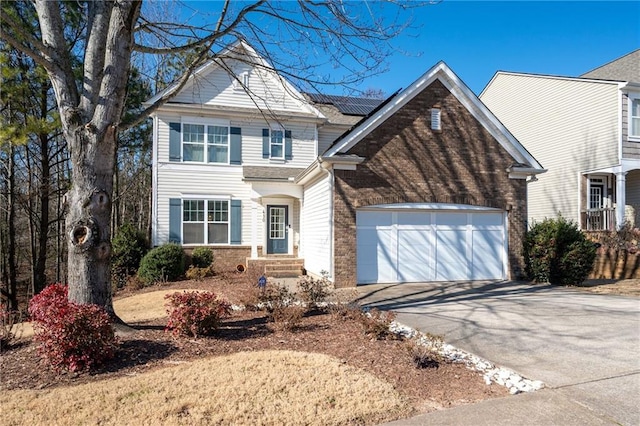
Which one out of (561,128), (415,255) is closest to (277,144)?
(415,255)

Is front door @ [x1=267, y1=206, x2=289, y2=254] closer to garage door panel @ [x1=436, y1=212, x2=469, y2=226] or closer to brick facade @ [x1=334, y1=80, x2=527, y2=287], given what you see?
brick facade @ [x1=334, y1=80, x2=527, y2=287]

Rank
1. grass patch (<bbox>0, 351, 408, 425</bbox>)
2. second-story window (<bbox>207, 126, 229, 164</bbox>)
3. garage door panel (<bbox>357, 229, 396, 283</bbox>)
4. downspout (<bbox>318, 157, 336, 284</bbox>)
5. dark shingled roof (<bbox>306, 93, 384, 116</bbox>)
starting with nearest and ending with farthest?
grass patch (<bbox>0, 351, 408, 425</bbox>) → downspout (<bbox>318, 157, 336, 284</bbox>) → garage door panel (<bbox>357, 229, 396, 283</bbox>) → second-story window (<bbox>207, 126, 229, 164</bbox>) → dark shingled roof (<bbox>306, 93, 384, 116</bbox>)

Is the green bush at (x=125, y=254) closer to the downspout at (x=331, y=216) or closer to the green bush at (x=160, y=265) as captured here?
the green bush at (x=160, y=265)

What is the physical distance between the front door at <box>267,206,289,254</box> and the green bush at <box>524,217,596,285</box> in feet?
30.5

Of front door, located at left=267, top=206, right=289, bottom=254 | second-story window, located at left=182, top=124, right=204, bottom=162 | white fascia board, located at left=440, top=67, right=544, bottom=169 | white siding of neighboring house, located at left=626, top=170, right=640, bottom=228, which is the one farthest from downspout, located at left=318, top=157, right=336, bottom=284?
white siding of neighboring house, located at left=626, top=170, right=640, bottom=228

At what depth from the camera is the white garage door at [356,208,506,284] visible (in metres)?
11.7

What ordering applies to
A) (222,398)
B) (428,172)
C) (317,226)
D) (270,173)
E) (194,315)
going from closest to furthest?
1. (222,398)
2. (194,315)
3. (428,172)
4. (317,226)
5. (270,173)

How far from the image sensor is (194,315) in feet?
19.8

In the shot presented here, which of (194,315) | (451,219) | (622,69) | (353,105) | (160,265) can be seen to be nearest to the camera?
(194,315)

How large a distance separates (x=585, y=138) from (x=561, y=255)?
9.47m

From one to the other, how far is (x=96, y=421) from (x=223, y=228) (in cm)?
1309

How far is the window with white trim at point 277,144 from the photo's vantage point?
17391mm

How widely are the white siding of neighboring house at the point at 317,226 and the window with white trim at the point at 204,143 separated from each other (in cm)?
414

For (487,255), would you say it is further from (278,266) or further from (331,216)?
(278,266)
